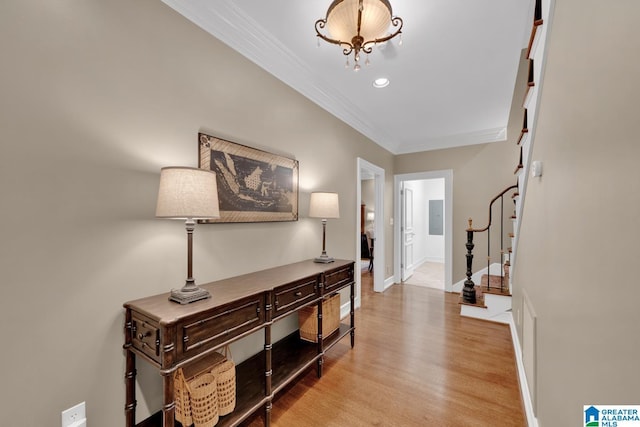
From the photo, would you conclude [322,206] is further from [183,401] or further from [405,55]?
[183,401]

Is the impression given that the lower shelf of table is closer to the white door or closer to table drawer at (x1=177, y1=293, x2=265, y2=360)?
table drawer at (x1=177, y1=293, x2=265, y2=360)

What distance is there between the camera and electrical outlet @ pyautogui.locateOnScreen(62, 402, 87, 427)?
46.8 inches

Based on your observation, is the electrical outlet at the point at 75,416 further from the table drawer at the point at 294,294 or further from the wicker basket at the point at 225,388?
the table drawer at the point at 294,294

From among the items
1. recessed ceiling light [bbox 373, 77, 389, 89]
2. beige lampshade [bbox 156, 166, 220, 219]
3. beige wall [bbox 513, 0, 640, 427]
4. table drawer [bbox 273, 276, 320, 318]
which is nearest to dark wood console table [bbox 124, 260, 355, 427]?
table drawer [bbox 273, 276, 320, 318]

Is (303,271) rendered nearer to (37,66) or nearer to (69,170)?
(69,170)

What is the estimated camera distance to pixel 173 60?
160 cm

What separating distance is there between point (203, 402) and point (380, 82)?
3032 mm

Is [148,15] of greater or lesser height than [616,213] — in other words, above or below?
above

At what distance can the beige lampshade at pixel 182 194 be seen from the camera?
128cm

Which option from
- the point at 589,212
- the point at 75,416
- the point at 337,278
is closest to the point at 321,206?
the point at 337,278

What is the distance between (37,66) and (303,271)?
6.16 ft

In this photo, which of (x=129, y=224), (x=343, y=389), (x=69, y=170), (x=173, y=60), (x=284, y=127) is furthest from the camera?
(x=284, y=127)

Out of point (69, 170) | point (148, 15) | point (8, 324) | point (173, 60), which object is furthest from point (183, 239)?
point (148, 15)

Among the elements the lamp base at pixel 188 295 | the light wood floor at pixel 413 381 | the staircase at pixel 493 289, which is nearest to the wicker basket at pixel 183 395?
the lamp base at pixel 188 295
